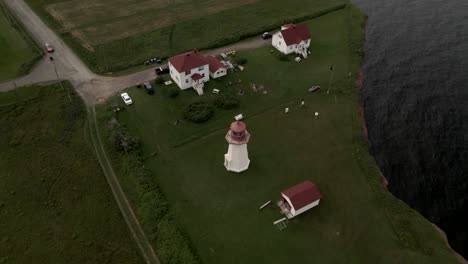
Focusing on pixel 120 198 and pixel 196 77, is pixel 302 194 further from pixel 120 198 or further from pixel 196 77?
pixel 196 77

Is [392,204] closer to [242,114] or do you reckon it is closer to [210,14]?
[242,114]

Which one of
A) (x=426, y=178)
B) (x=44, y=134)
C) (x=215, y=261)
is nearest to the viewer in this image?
(x=215, y=261)

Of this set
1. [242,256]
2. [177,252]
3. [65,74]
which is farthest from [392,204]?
[65,74]

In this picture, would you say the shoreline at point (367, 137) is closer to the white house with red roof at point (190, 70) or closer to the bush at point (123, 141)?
the white house with red roof at point (190, 70)

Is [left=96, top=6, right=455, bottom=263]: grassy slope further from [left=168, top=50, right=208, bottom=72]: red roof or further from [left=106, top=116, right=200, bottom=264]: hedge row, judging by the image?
[left=168, top=50, right=208, bottom=72]: red roof

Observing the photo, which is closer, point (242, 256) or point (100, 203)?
point (242, 256)

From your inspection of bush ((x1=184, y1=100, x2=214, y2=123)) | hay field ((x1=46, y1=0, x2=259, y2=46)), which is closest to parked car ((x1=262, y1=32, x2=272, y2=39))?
hay field ((x1=46, y1=0, x2=259, y2=46))

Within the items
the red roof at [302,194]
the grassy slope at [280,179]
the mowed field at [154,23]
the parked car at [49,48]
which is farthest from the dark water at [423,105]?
the parked car at [49,48]
